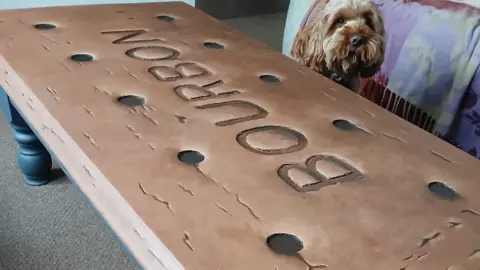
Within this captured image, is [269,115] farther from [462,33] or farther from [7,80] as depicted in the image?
[462,33]

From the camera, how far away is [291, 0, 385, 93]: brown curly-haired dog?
1.22 meters

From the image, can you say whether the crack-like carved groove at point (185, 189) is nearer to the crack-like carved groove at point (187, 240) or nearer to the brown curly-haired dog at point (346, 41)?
the crack-like carved groove at point (187, 240)

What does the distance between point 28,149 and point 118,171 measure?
772 millimetres

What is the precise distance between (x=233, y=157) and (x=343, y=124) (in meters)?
0.23

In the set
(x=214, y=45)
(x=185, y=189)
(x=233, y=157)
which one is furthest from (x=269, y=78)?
(x=185, y=189)

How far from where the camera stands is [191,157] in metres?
0.79

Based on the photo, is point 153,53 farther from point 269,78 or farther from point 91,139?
point 91,139

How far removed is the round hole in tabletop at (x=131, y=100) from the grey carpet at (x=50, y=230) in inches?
13.4

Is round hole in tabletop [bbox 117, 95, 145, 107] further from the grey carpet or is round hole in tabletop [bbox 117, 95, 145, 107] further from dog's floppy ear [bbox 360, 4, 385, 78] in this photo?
dog's floppy ear [bbox 360, 4, 385, 78]

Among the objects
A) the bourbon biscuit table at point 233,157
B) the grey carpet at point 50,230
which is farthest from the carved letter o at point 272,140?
the grey carpet at point 50,230

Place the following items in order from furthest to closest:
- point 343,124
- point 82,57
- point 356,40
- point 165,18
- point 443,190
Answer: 1. point 165,18
2. point 356,40
3. point 82,57
4. point 343,124
5. point 443,190

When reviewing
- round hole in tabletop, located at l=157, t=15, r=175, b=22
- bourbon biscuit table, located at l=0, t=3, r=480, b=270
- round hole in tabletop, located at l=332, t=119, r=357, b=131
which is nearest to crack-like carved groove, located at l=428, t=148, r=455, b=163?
bourbon biscuit table, located at l=0, t=3, r=480, b=270

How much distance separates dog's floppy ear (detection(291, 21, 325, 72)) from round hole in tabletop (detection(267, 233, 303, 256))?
0.69 m

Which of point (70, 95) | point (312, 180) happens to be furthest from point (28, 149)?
point (312, 180)
